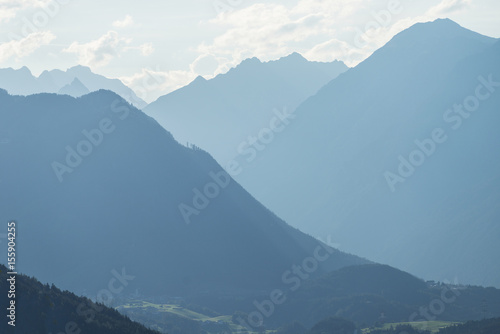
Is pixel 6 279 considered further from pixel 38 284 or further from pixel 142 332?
pixel 142 332

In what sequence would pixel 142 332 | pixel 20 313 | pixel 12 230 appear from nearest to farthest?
1. pixel 12 230
2. pixel 20 313
3. pixel 142 332

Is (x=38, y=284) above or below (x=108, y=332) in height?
above

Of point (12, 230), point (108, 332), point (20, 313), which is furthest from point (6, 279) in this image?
point (12, 230)

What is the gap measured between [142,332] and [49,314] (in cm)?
2152

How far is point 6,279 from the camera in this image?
17688 centimetres

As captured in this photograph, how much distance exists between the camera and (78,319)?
17600cm

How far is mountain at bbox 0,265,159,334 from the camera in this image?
16925 cm

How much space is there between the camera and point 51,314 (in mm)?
175125

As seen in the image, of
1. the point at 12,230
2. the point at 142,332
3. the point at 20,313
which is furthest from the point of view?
the point at 142,332

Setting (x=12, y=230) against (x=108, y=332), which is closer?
(x=12, y=230)

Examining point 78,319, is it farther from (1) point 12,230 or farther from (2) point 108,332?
(1) point 12,230

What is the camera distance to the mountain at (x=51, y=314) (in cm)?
16925

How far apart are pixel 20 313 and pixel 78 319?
43.0 ft

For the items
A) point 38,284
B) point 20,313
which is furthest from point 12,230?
point 38,284
